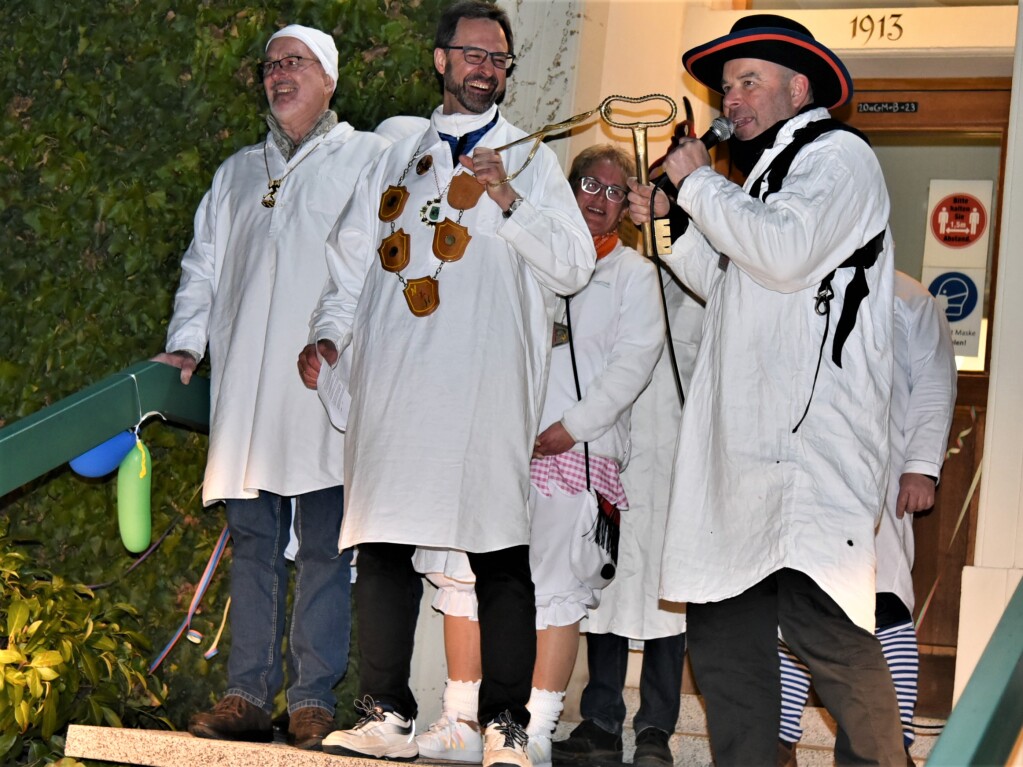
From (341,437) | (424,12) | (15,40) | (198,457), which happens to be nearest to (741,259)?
(341,437)

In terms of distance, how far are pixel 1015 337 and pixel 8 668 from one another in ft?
8.63

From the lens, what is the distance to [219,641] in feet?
13.9

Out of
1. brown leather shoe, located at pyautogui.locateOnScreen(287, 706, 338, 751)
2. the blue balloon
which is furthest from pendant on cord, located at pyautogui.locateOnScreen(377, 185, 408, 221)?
brown leather shoe, located at pyautogui.locateOnScreen(287, 706, 338, 751)

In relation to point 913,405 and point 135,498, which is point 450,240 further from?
point 913,405

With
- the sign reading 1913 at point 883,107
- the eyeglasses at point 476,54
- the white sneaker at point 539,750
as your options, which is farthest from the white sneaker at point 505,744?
the sign reading 1913 at point 883,107

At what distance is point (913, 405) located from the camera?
394cm

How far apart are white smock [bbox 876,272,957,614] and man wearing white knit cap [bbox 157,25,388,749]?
1398mm

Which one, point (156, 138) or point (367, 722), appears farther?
point (156, 138)

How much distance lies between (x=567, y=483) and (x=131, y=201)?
1568 millimetres

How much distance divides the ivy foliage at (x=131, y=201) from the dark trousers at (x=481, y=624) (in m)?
0.91

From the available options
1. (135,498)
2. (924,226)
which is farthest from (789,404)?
(924,226)

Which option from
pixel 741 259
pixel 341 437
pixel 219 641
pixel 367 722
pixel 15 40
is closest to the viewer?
pixel 741 259

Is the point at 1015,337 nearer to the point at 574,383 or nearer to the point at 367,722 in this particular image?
the point at 574,383

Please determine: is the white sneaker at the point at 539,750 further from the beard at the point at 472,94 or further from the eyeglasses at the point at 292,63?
the eyeglasses at the point at 292,63
